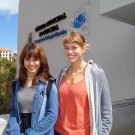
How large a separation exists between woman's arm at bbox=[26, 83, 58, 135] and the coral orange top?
0.08 meters

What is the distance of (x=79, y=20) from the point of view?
8.96 m

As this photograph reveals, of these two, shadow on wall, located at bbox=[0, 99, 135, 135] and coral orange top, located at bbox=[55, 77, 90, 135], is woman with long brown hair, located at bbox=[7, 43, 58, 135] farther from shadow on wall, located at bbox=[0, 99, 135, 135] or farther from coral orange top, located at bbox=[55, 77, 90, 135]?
shadow on wall, located at bbox=[0, 99, 135, 135]

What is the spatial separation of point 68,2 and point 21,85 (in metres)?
7.65

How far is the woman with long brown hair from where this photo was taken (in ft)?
7.54

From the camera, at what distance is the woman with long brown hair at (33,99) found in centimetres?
230

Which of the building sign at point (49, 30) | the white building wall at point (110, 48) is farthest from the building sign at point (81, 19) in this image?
the building sign at point (49, 30)

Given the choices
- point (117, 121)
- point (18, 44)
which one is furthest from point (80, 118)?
point (18, 44)

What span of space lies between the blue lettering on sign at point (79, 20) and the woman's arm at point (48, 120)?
6.68m

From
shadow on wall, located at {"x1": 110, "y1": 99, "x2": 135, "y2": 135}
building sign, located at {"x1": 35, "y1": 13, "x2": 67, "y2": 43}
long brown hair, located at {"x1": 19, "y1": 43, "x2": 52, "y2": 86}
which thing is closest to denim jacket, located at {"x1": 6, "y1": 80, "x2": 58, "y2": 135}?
long brown hair, located at {"x1": 19, "y1": 43, "x2": 52, "y2": 86}

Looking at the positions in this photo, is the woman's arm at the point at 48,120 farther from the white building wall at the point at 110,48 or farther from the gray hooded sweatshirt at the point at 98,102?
the white building wall at the point at 110,48

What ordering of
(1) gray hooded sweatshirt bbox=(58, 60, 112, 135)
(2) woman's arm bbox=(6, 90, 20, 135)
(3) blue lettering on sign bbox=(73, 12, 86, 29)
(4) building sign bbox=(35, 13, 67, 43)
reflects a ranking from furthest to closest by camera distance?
(4) building sign bbox=(35, 13, 67, 43) < (3) blue lettering on sign bbox=(73, 12, 86, 29) < (2) woman's arm bbox=(6, 90, 20, 135) < (1) gray hooded sweatshirt bbox=(58, 60, 112, 135)

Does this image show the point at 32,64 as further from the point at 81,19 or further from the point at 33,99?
the point at 81,19

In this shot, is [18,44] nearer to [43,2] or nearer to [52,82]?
[43,2]

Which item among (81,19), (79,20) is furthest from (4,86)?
(81,19)
